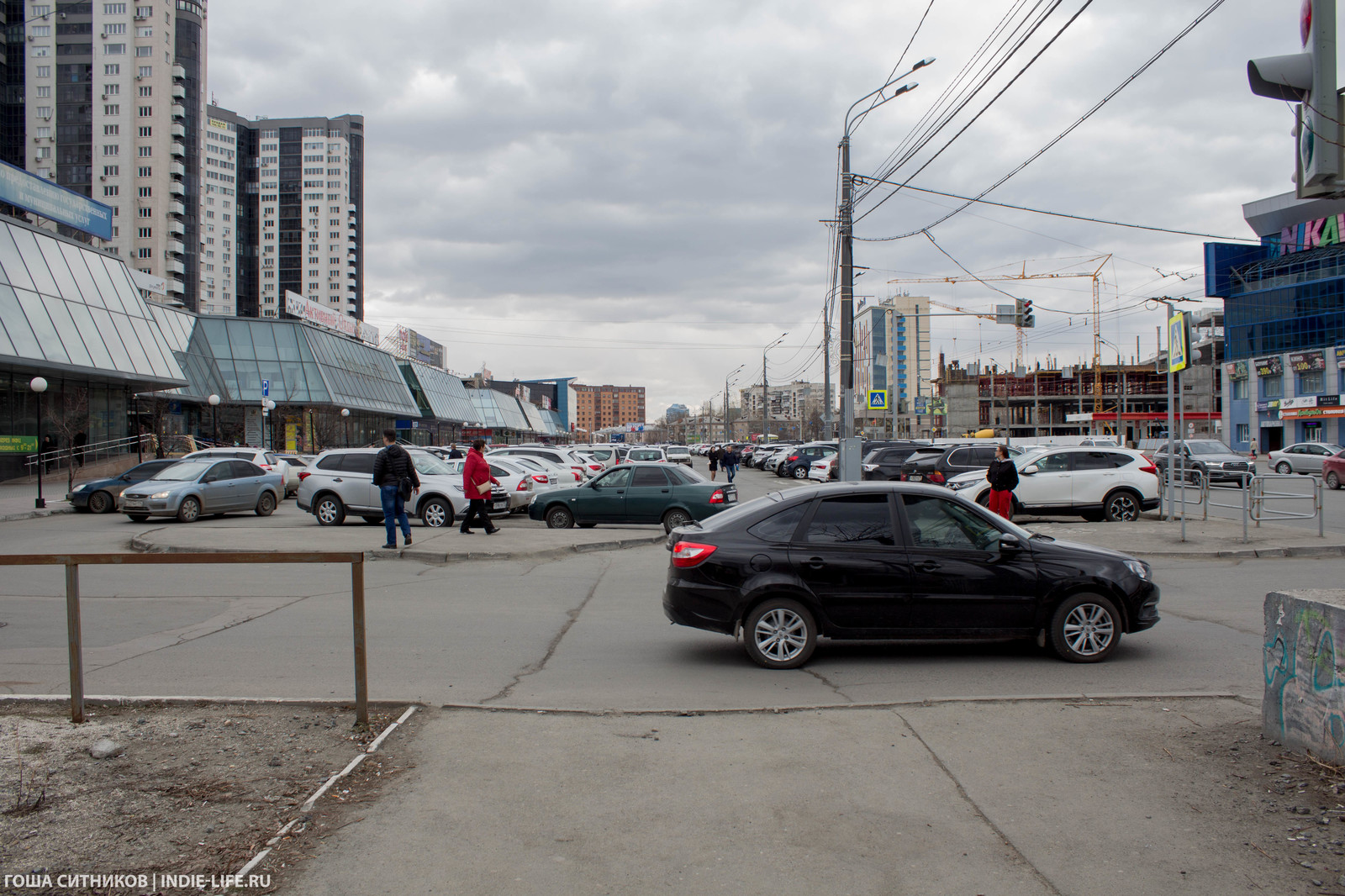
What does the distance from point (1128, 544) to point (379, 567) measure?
12.2m

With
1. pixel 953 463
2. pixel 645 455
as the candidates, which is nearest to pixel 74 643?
pixel 953 463

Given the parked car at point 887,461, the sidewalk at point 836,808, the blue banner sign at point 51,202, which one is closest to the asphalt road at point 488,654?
the sidewalk at point 836,808

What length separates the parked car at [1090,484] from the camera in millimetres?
18891

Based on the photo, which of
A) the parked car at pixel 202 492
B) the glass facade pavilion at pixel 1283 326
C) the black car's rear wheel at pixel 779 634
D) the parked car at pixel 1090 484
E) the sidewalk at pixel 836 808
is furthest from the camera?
the glass facade pavilion at pixel 1283 326

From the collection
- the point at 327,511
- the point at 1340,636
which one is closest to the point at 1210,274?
the point at 327,511

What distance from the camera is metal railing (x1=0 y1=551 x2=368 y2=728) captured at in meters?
5.07

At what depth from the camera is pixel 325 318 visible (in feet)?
210

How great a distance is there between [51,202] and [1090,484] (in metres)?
41.8

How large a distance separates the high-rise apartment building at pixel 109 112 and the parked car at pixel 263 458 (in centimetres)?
8527

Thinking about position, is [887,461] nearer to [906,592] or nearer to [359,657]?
[906,592]

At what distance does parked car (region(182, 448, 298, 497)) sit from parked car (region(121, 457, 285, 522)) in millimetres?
880

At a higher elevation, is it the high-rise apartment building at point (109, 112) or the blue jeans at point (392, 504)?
the high-rise apartment building at point (109, 112)

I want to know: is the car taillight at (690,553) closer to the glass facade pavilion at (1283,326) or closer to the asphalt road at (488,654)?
the asphalt road at (488,654)

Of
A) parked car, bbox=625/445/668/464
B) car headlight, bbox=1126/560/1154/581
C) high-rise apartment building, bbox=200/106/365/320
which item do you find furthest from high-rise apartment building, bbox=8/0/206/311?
car headlight, bbox=1126/560/1154/581
